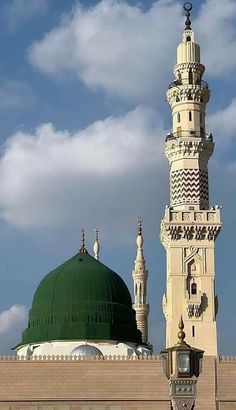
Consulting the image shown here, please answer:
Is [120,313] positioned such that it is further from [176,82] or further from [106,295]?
[176,82]

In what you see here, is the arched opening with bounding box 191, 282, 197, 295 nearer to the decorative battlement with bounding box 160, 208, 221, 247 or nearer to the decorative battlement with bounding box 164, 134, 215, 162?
the decorative battlement with bounding box 160, 208, 221, 247

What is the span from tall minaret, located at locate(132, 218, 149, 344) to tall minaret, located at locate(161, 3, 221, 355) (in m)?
5.68

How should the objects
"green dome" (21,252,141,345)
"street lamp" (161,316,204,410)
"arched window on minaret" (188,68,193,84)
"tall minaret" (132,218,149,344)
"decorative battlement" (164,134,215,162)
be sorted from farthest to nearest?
1. "tall minaret" (132,218,149,344)
2. "arched window on minaret" (188,68,193,84)
3. "decorative battlement" (164,134,215,162)
4. "green dome" (21,252,141,345)
5. "street lamp" (161,316,204,410)

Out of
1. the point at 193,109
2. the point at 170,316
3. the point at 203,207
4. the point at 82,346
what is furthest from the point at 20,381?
the point at 193,109

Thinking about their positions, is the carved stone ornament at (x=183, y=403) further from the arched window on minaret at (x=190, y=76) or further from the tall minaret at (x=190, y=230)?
the arched window on minaret at (x=190, y=76)

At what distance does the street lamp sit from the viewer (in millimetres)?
10820

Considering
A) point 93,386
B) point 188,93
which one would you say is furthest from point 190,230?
point 93,386

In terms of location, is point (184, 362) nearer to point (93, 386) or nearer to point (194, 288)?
point (93, 386)

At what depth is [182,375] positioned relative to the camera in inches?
428

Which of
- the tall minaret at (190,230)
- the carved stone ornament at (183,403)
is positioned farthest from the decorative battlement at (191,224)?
the carved stone ornament at (183,403)

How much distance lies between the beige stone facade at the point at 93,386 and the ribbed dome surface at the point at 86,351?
10.7ft

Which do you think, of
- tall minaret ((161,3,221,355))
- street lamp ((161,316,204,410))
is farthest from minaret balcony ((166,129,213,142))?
street lamp ((161,316,204,410))

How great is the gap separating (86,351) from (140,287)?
12.6 meters

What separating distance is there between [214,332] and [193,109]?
8.78m
